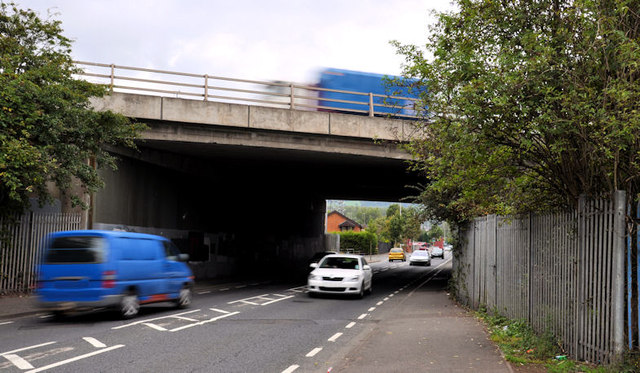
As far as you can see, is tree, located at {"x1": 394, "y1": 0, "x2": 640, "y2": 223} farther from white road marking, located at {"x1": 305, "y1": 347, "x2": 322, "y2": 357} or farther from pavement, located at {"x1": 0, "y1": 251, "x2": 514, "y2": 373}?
white road marking, located at {"x1": 305, "y1": 347, "x2": 322, "y2": 357}

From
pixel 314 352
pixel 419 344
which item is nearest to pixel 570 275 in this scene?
pixel 419 344

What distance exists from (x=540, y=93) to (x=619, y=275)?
7.96 ft

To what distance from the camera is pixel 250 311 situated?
13648 millimetres

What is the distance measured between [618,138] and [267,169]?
21.2m

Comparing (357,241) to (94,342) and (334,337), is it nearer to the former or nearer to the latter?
(334,337)

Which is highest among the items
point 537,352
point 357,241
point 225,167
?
point 225,167

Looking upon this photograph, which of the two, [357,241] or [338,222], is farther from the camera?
[338,222]

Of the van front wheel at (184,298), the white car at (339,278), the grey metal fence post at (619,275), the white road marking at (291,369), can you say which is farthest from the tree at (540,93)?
the white car at (339,278)

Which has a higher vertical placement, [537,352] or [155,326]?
[537,352]

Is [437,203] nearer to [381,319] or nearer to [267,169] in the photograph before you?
[381,319]

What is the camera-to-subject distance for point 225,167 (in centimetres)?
2606

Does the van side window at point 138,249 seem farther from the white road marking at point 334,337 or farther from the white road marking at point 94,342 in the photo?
the white road marking at point 334,337

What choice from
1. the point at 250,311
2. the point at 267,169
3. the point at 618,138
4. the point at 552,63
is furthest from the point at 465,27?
the point at 267,169

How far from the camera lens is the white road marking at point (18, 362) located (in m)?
6.97
